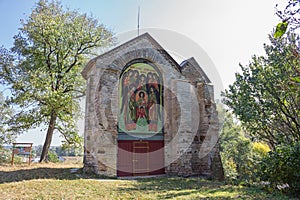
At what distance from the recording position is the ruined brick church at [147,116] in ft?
35.5

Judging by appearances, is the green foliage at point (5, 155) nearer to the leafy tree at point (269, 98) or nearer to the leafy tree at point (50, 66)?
A: the leafy tree at point (50, 66)

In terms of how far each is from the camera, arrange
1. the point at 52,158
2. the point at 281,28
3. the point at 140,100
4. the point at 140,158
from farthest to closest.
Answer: the point at 52,158
the point at 140,100
the point at 140,158
the point at 281,28

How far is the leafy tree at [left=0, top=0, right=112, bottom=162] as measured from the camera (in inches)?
590

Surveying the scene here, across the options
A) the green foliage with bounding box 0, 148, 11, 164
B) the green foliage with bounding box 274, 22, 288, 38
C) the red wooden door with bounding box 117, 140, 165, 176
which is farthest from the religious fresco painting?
the green foliage with bounding box 0, 148, 11, 164

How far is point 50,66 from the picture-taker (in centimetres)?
1705

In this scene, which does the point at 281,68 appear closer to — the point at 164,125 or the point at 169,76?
the point at 169,76

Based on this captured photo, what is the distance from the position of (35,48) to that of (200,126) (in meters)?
12.8

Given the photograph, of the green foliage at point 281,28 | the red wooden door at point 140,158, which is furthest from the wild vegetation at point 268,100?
the green foliage at point 281,28

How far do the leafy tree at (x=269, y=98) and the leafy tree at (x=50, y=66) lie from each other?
1098 cm

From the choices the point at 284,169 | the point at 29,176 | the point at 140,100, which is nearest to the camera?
the point at 284,169

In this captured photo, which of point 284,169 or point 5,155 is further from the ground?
point 5,155

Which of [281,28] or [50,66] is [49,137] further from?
[281,28]

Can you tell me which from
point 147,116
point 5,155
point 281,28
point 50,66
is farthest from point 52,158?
point 281,28

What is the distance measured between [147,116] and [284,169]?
22.1ft
